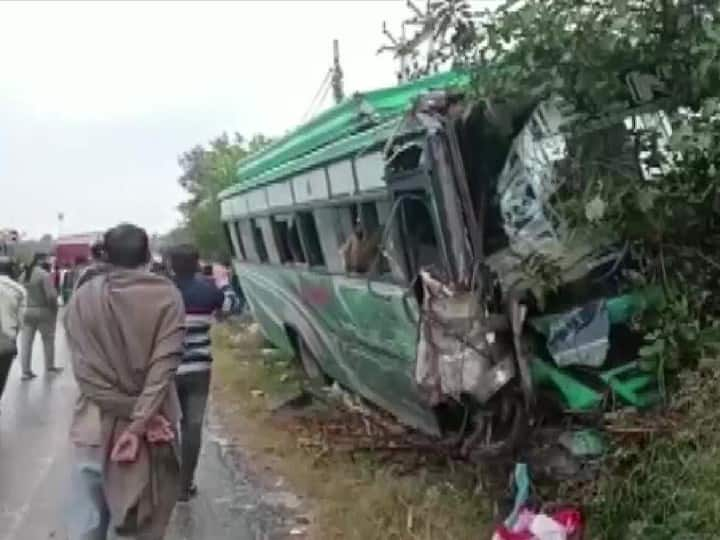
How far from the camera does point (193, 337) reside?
7.88 metres

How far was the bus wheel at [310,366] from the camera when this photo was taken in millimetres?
12000

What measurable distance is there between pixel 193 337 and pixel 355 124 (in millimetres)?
2024

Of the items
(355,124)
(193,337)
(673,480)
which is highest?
(355,124)

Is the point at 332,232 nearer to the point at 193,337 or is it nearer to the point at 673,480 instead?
the point at 193,337

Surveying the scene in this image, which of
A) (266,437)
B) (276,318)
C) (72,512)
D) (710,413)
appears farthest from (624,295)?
(276,318)

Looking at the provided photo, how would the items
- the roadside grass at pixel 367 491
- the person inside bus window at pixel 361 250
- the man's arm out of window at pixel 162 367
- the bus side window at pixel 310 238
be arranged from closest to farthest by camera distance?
the man's arm out of window at pixel 162 367, the roadside grass at pixel 367 491, the person inside bus window at pixel 361 250, the bus side window at pixel 310 238

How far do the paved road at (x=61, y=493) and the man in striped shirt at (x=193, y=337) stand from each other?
554 millimetres

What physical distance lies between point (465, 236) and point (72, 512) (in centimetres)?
249

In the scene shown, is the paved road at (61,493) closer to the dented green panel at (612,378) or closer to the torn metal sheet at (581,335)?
the dented green panel at (612,378)

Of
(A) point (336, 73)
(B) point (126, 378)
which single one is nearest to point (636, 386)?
(B) point (126, 378)

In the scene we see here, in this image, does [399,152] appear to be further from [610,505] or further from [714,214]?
[610,505]

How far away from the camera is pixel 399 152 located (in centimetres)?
710

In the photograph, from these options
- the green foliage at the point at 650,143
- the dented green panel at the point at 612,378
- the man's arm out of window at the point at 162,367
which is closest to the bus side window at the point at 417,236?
the green foliage at the point at 650,143

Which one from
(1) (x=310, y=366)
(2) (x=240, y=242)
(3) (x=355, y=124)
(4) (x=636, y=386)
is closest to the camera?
(4) (x=636, y=386)
